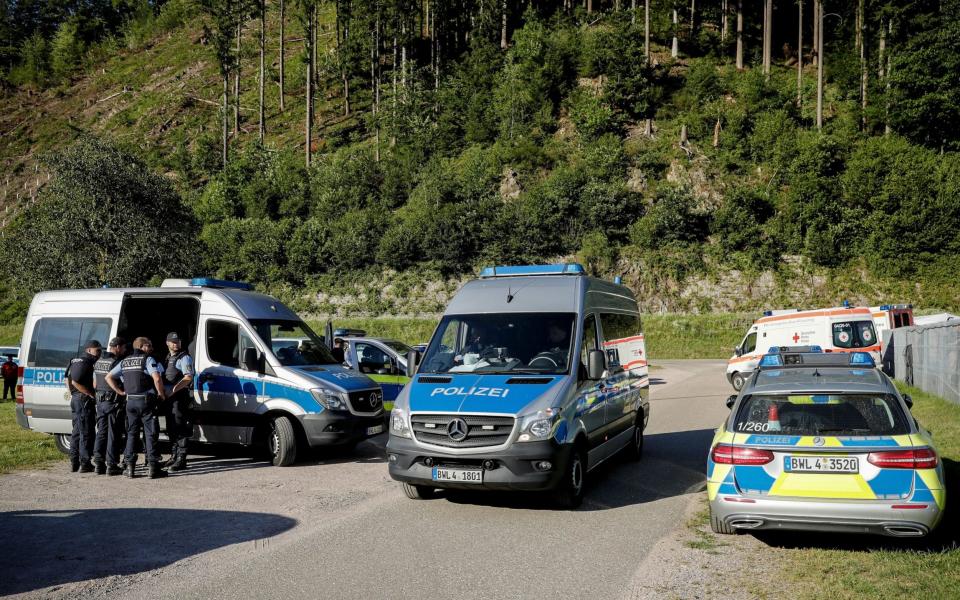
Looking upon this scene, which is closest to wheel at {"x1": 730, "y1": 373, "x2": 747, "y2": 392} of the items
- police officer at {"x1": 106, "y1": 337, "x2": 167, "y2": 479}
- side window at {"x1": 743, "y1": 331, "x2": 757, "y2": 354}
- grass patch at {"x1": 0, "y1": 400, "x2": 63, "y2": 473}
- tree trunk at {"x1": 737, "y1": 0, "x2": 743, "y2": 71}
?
side window at {"x1": 743, "y1": 331, "x2": 757, "y2": 354}

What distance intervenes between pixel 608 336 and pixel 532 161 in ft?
154

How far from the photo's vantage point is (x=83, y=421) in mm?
10523

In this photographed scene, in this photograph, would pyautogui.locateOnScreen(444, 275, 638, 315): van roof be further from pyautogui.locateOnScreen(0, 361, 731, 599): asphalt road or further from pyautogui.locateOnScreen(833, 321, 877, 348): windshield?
pyautogui.locateOnScreen(833, 321, 877, 348): windshield

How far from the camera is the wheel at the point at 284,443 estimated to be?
1076 cm

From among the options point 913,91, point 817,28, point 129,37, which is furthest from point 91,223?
point 129,37

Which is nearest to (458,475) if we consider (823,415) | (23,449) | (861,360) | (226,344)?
(823,415)

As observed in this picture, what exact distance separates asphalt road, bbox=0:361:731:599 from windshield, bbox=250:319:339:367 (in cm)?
170

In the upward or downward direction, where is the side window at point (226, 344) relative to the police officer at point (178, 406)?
upward

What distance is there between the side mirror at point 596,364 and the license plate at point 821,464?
108 inches

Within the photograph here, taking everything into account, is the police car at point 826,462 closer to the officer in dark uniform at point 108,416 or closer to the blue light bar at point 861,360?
the blue light bar at point 861,360

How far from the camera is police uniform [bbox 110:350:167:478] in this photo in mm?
9859

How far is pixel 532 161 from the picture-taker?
5550 centimetres

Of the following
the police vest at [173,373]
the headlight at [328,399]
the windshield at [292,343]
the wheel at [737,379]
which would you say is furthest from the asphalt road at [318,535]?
the wheel at [737,379]

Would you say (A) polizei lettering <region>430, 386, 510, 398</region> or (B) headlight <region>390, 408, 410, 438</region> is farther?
(B) headlight <region>390, 408, 410, 438</region>
